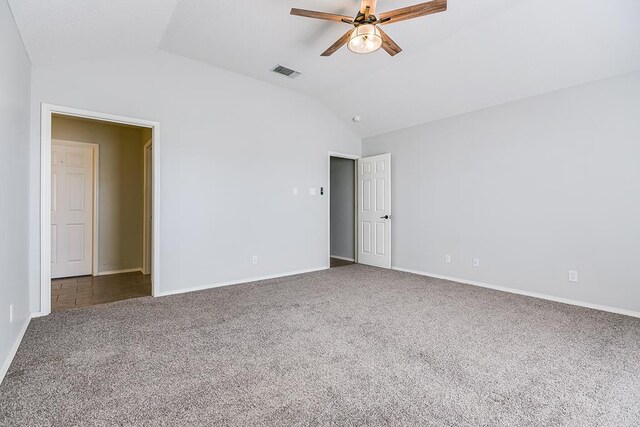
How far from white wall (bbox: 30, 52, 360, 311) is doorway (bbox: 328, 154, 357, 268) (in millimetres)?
1137

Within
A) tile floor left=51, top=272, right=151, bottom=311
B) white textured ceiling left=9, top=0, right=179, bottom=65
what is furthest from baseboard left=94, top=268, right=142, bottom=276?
white textured ceiling left=9, top=0, right=179, bottom=65

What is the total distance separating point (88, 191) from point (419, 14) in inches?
211

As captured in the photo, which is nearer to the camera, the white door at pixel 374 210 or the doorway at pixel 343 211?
the white door at pixel 374 210

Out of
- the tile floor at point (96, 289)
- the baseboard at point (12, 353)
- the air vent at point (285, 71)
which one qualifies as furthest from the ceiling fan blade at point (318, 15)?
the tile floor at point (96, 289)

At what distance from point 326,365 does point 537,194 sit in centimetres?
340

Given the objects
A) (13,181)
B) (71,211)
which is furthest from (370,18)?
(71,211)

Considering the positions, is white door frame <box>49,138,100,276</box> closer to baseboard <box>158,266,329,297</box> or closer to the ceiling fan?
baseboard <box>158,266,329,297</box>

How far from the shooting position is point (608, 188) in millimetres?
3301

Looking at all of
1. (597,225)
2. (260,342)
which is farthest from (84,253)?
(597,225)

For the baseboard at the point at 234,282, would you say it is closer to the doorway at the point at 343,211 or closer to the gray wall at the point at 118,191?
the doorway at the point at 343,211

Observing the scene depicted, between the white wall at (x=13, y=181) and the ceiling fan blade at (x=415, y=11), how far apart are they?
269 centimetres

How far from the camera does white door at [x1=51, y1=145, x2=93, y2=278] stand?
4742 millimetres

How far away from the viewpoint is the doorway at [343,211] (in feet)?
21.1

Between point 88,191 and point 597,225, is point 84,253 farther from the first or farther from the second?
point 597,225
